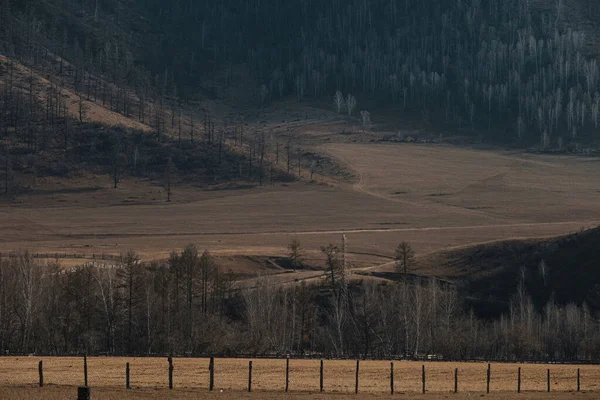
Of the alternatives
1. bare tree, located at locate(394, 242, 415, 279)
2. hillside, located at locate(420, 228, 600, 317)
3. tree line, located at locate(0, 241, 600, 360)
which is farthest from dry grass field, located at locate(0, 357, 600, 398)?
bare tree, located at locate(394, 242, 415, 279)

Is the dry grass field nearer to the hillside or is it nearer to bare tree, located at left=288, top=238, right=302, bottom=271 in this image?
the hillside

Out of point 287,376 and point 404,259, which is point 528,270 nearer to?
point 404,259

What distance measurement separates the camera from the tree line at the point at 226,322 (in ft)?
269

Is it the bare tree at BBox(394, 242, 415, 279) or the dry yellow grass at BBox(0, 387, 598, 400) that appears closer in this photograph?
the dry yellow grass at BBox(0, 387, 598, 400)

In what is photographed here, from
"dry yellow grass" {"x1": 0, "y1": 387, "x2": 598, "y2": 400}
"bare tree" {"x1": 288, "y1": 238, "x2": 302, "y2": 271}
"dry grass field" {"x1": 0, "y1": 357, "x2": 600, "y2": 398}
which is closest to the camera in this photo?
"dry yellow grass" {"x1": 0, "y1": 387, "x2": 598, "y2": 400}

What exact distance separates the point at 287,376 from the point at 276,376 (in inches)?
229

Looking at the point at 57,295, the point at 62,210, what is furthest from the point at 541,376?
the point at 62,210

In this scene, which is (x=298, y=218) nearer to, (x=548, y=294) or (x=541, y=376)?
(x=548, y=294)

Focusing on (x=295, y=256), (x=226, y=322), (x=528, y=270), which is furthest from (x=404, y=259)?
(x=295, y=256)

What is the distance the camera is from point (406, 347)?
281 ft

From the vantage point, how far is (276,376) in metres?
50.2

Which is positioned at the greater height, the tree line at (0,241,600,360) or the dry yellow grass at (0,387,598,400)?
the dry yellow grass at (0,387,598,400)

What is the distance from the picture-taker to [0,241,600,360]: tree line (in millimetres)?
81875

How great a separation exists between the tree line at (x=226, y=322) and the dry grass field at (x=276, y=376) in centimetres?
1677
